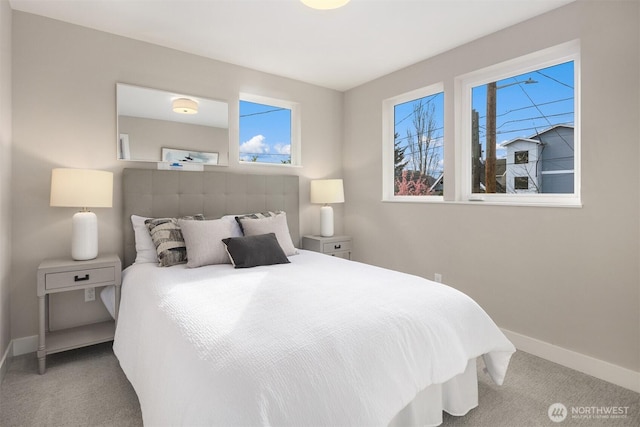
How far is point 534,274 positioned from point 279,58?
288cm

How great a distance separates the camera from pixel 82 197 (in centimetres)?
239

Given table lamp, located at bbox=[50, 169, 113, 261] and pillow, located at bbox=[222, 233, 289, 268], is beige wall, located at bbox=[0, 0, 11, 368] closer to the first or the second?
table lamp, located at bbox=[50, 169, 113, 261]

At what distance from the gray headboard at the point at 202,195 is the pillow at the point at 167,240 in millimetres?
226

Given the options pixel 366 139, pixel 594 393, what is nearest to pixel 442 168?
pixel 366 139

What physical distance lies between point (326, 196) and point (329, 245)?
0.54 meters

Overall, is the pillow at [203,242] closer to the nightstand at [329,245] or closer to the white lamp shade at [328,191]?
the nightstand at [329,245]

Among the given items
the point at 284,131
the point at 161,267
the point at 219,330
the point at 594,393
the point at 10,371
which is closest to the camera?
the point at 219,330

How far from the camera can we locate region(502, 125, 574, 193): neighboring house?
8.31ft

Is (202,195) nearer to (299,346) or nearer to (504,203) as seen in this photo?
(299,346)

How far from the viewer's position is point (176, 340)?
1430 millimetres

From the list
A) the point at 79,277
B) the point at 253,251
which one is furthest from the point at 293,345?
the point at 79,277

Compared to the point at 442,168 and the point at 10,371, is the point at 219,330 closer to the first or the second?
the point at 10,371

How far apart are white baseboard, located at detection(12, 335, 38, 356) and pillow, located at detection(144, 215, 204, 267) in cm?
111

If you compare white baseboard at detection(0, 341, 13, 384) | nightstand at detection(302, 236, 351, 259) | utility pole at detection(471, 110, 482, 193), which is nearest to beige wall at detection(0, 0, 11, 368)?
white baseboard at detection(0, 341, 13, 384)
